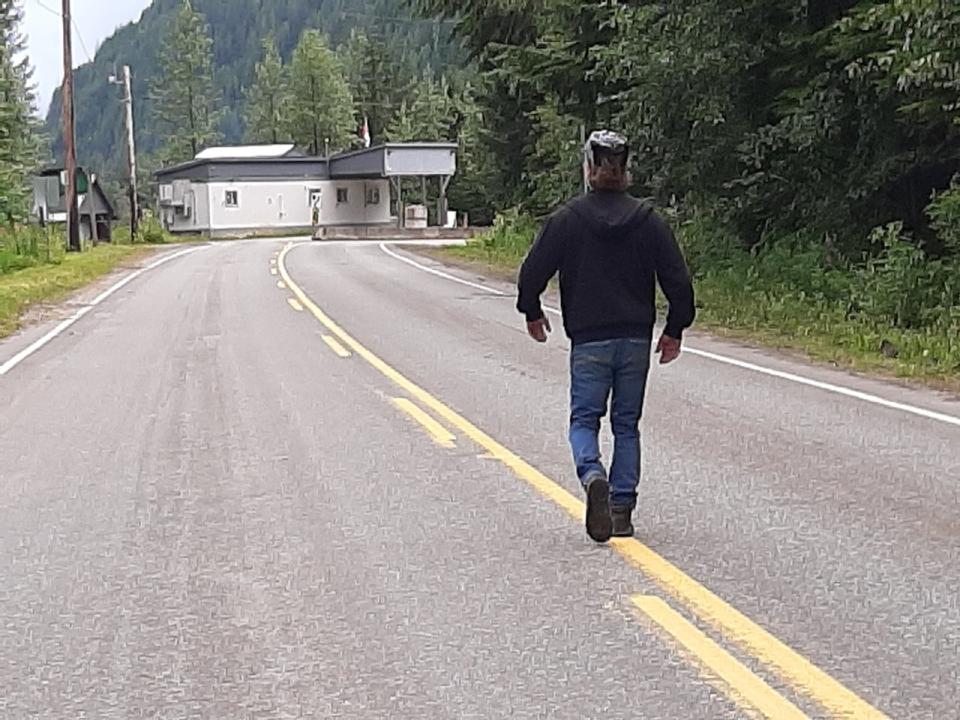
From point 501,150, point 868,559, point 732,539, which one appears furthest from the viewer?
point 501,150

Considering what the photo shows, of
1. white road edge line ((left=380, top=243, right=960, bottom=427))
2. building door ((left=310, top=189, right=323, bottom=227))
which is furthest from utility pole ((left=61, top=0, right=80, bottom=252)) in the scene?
building door ((left=310, top=189, right=323, bottom=227))

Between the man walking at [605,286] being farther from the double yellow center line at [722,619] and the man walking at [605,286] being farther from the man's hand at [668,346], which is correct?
the double yellow center line at [722,619]

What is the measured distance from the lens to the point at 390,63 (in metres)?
122

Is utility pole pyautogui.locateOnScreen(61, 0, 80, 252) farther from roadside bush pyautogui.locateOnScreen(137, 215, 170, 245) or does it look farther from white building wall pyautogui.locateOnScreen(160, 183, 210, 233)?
white building wall pyautogui.locateOnScreen(160, 183, 210, 233)

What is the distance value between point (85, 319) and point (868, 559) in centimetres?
1761

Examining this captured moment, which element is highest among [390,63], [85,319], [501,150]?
[390,63]

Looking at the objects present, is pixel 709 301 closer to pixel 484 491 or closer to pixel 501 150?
pixel 484 491

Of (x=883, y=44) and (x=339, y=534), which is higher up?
(x=883, y=44)

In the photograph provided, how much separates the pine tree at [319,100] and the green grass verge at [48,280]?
225 feet

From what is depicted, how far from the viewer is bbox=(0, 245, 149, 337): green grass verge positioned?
24188 mm

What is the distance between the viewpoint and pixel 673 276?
282 inches

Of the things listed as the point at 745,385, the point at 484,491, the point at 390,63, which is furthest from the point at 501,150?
the point at 390,63

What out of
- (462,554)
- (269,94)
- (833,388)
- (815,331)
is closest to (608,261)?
(462,554)

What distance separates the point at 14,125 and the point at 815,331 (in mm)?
49654
